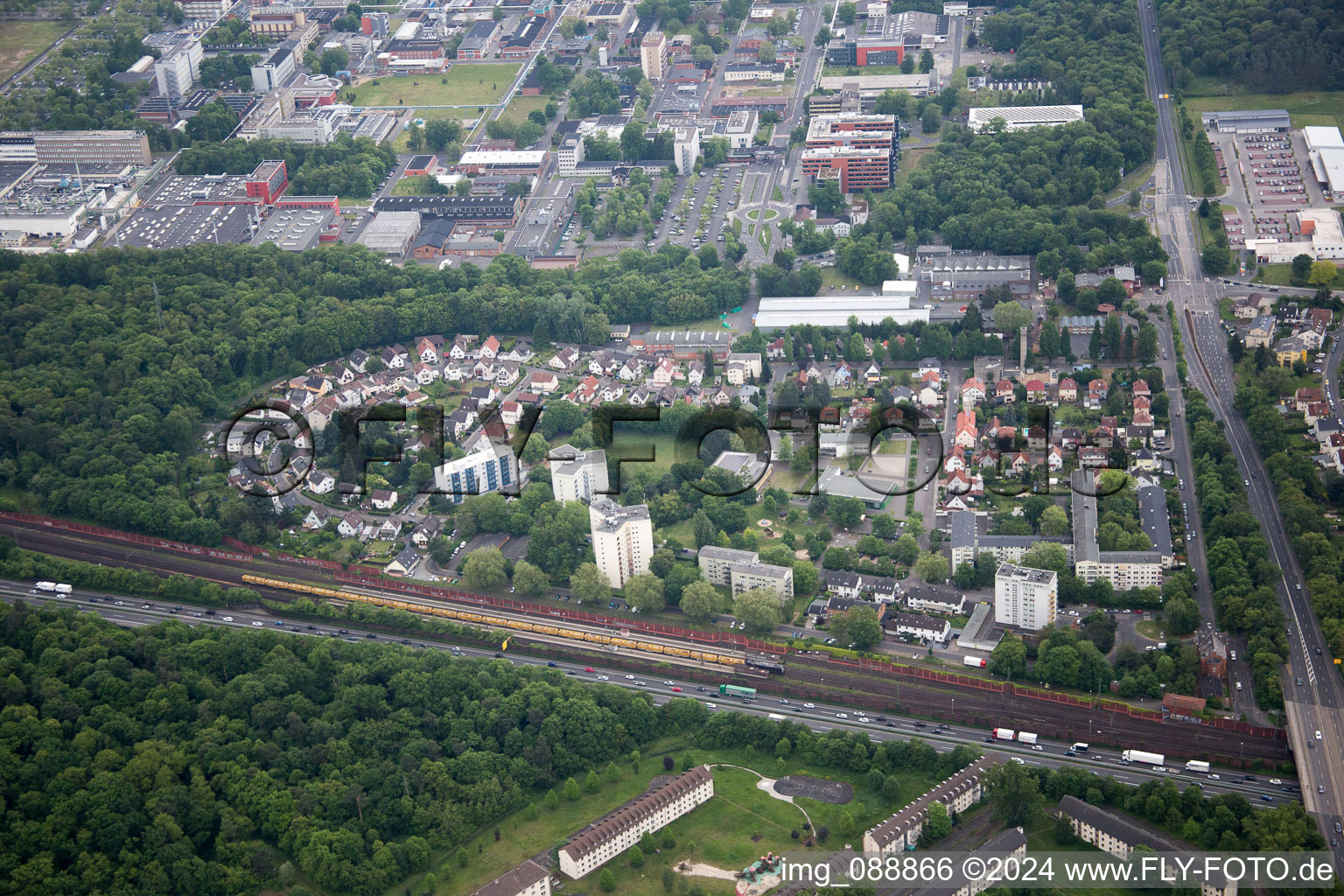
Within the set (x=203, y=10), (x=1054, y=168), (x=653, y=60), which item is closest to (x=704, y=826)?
(x=1054, y=168)

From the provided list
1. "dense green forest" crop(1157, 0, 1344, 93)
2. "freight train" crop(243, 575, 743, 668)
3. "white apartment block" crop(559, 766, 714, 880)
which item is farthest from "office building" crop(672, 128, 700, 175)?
"white apartment block" crop(559, 766, 714, 880)

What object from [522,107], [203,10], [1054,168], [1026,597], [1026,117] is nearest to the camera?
[1026,597]

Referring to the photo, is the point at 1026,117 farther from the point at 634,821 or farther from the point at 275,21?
the point at 634,821

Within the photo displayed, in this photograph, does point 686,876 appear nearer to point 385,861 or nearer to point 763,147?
point 385,861

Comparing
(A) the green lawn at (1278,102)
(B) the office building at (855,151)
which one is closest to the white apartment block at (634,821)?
→ (B) the office building at (855,151)

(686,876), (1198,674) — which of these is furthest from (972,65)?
(686,876)

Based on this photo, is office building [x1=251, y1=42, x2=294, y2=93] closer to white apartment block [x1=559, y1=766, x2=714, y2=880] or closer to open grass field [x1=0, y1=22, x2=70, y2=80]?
open grass field [x1=0, y1=22, x2=70, y2=80]

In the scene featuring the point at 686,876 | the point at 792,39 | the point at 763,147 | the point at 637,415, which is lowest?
the point at 686,876
